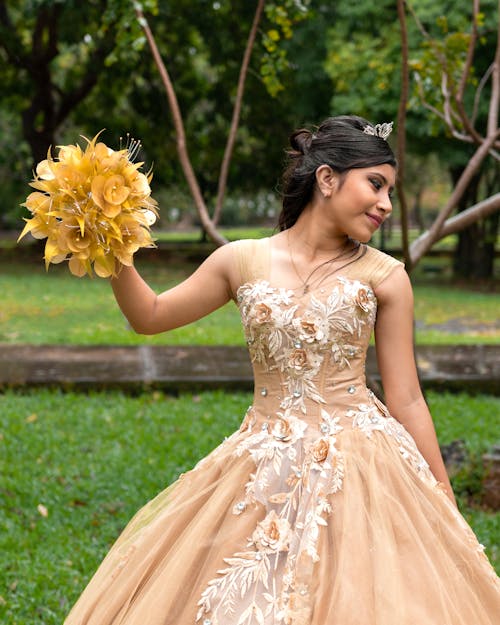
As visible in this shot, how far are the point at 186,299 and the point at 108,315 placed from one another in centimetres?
1074

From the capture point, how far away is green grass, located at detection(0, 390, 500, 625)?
14.6 ft

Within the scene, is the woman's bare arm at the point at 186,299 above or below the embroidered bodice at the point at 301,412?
above

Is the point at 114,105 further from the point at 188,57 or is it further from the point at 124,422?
the point at 124,422

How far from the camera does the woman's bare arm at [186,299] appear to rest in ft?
9.01

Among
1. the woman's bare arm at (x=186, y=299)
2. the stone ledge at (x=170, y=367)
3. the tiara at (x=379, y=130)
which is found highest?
the tiara at (x=379, y=130)

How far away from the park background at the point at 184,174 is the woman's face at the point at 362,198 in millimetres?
1521

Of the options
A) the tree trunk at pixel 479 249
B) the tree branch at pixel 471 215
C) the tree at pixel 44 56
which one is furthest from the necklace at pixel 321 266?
the tree trunk at pixel 479 249

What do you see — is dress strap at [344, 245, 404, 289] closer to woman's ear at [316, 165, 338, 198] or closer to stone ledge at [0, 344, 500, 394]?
woman's ear at [316, 165, 338, 198]

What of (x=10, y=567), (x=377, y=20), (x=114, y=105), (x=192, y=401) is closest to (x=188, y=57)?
(x=114, y=105)

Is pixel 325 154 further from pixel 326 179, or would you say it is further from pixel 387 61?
pixel 387 61

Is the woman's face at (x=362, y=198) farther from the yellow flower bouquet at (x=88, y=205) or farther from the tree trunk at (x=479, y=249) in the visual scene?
the tree trunk at (x=479, y=249)

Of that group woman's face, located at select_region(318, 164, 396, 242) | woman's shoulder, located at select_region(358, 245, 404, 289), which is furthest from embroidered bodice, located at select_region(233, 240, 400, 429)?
woman's face, located at select_region(318, 164, 396, 242)

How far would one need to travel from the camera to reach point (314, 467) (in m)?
2.58
